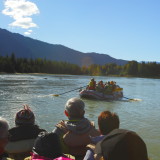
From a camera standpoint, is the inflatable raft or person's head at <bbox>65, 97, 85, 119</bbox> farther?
the inflatable raft

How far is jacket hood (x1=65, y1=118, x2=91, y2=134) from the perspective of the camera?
4.35m

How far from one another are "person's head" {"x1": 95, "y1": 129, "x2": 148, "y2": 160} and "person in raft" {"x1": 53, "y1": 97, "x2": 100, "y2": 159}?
2.23 metres

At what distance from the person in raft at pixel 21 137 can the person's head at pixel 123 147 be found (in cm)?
220

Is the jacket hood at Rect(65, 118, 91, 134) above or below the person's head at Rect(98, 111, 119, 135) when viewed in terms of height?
below

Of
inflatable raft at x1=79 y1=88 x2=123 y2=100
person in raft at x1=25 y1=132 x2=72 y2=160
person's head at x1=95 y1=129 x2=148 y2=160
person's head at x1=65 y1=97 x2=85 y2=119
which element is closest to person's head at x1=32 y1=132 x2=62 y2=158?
person in raft at x1=25 y1=132 x2=72 y2=160

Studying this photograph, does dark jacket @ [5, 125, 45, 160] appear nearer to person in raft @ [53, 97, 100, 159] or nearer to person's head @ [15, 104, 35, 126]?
person's head @ [15, 104, 35, 126]

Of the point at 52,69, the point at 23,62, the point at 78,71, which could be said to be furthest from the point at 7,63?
the point at 78,71

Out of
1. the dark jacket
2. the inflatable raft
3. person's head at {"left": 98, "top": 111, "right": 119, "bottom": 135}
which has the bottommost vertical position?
the inflatable raft

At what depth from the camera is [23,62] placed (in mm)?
107500

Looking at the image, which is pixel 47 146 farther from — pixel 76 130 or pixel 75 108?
pixel 76 130

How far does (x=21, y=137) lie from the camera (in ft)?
13.2

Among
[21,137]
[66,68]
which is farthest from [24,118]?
[66,68]

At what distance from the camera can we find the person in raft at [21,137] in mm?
3988

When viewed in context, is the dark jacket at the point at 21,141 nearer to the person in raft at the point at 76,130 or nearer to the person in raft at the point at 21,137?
the person in raft at the point at 21,137
